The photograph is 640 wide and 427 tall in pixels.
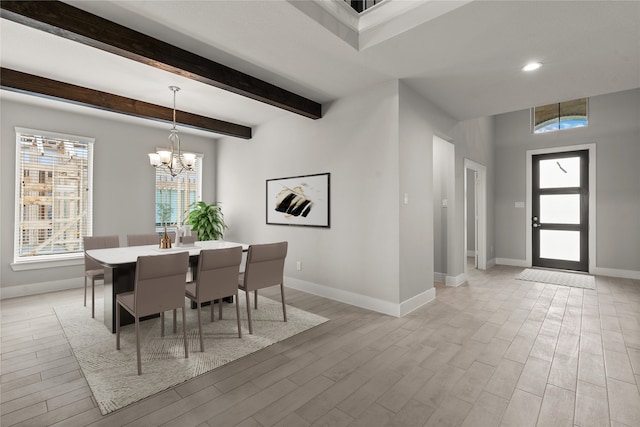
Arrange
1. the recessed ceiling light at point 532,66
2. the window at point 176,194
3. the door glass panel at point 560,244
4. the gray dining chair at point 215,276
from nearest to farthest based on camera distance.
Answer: the gray dining chair at point 215,276 → the recessed ceiling light at point 532,66 → the window at point 176,194 → the door glass panel at point 560,244

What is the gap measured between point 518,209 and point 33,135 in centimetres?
869

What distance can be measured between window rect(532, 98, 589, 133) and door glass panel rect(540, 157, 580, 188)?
2.11 feet

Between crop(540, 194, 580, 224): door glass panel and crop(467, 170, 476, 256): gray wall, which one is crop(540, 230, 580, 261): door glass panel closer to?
crop(540, 194, 580, 224): door glass panel

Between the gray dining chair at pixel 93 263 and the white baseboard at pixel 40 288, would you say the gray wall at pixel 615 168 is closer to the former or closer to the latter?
the gray dining chair at pixel 93 263

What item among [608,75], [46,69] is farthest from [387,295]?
[46,69]

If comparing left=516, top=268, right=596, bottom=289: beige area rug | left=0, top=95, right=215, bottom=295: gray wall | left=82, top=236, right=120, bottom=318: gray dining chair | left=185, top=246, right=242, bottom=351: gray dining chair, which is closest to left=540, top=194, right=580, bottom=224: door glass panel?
left=516, top=268, right=596, bottom=289: beige area rug

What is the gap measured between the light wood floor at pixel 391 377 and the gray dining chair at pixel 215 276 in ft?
2.13

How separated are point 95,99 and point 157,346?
314 centimetres

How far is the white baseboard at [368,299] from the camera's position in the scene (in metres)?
3.53

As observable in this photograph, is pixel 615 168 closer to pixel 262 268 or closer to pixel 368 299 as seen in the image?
pixel 368 299

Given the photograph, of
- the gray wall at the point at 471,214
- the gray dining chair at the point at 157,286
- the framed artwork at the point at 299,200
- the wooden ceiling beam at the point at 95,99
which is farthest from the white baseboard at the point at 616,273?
the wooden ceiling beam at the point at 95,99

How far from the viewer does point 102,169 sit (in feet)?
16.3

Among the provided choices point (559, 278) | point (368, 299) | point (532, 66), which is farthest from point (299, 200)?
point (559, 278)

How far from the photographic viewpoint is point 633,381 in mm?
2170
